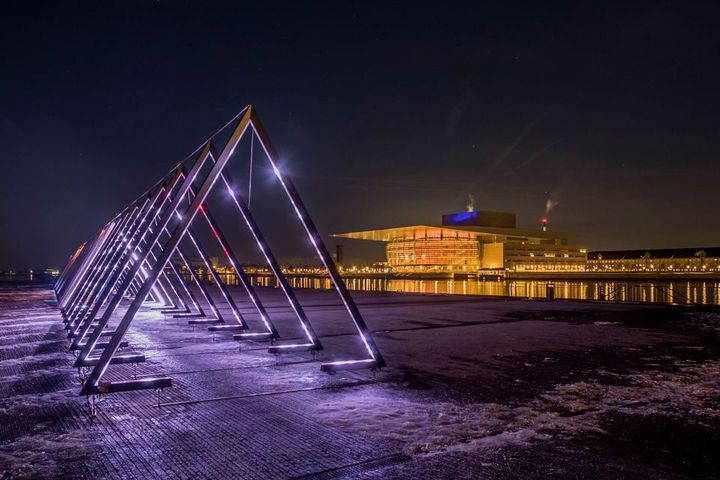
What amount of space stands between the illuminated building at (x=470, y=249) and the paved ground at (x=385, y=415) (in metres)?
152

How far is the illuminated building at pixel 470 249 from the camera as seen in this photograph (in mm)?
163375

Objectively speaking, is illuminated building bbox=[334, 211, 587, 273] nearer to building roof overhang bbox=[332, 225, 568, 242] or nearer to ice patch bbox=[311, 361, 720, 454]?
building roof overhang bbox=[332, 225, 568, 242]

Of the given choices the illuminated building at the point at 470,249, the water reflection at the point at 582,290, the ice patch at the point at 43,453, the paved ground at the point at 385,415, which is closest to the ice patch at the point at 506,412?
the paved ground at the point at 385,415

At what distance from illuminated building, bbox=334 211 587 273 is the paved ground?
499ft

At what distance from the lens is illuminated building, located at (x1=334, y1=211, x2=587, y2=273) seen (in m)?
163

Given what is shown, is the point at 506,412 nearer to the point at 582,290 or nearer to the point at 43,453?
the point at 43,453

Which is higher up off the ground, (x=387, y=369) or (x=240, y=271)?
(x=240, y=271)

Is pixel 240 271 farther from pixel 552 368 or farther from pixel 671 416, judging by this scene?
pixel 671 416

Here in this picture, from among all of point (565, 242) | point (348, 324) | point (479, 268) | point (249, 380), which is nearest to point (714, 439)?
point (249, 380)

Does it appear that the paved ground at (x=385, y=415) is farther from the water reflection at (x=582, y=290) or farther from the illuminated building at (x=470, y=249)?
the illuminated building at (x=470, y=249)

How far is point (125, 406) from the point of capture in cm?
708

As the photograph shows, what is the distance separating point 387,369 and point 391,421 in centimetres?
330

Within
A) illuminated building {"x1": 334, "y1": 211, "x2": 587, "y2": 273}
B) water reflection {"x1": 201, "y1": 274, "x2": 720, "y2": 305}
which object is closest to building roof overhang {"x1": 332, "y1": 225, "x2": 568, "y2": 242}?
illuminated building {"x1": 334, "y1": 211, "x2": 587, "y2": 273}

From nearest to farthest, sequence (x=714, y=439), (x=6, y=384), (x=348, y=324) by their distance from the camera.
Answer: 1. (x=714, y=439)
2. (x=6, y=384)
3. (x=348, y=324)
